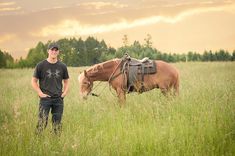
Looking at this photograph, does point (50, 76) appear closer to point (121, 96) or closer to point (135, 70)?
point (121, 96)

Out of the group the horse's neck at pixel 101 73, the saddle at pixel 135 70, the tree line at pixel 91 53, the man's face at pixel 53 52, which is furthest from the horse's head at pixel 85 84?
the tree line at pixel 91 53

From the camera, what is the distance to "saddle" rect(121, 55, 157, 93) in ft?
36.9

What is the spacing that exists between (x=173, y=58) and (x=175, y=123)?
2108 inches

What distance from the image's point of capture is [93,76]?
11.5m

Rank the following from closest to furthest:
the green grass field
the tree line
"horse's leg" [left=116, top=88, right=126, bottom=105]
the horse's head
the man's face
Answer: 1. the green grass field
2. the man's face
3. "horse's leg" [left=116, top=88, right=126, bottom=105]
4. the horse's head
5. the tree line

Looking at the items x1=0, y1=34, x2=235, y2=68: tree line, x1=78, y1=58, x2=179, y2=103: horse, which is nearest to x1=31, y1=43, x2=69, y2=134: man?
x1=78, y1=58, x2=179, y2=103: horse

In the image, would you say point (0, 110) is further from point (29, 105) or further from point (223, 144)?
point (223, 144)

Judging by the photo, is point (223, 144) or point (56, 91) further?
point (56, 91)

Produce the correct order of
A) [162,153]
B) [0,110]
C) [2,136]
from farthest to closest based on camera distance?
[0,110]
[2,136]
[162,153]

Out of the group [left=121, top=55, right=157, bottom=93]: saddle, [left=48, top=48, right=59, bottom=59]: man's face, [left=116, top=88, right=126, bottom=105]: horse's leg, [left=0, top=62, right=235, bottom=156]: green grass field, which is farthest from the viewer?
[left=121, top=55, right=157, bottom=93]: saddle

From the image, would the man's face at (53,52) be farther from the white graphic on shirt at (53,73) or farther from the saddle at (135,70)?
the saddle at (135,70)

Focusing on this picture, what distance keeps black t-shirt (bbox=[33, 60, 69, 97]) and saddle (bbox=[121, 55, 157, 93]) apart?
3803mm

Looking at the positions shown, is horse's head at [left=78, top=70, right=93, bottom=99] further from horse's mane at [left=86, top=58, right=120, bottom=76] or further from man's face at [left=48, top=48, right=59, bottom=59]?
man's face at [left=48, top=48, right=59, bottom=59]

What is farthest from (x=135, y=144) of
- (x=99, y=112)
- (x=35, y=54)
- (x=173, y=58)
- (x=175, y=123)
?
(x=173, y=58)
